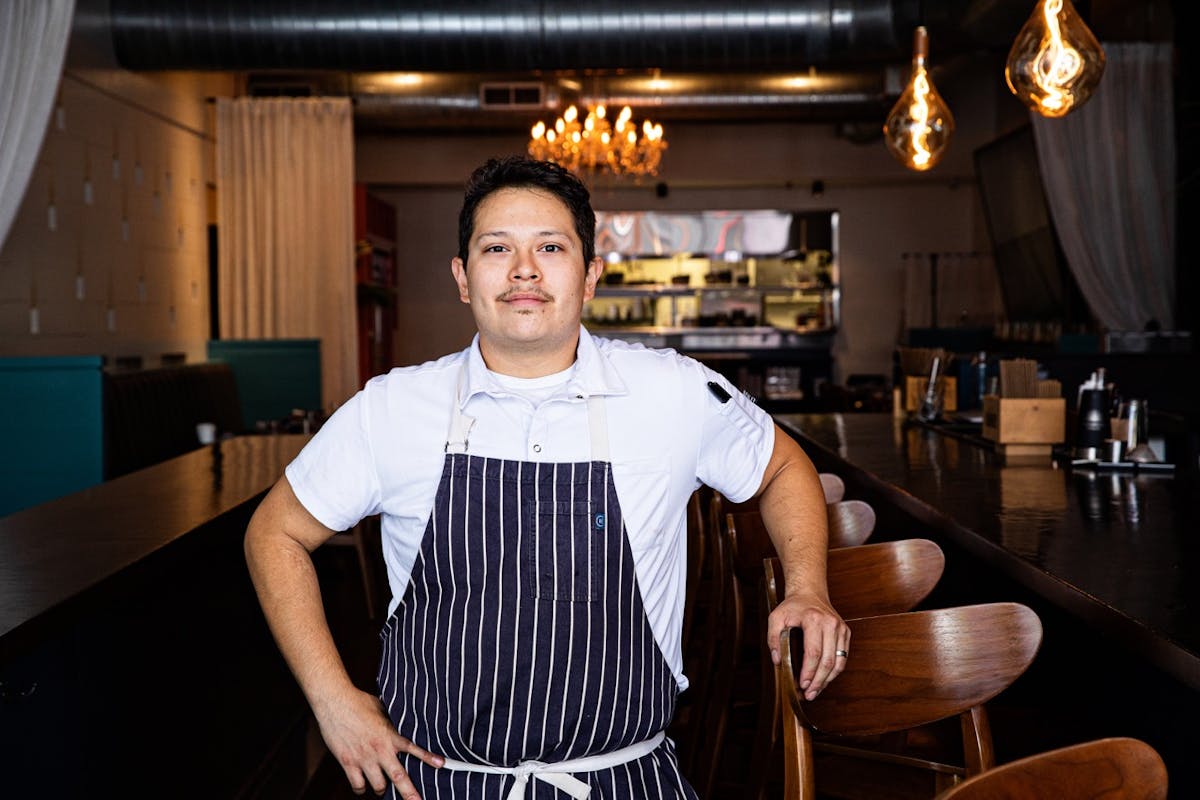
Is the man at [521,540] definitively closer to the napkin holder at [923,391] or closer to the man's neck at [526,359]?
the man's neck at [526,359]

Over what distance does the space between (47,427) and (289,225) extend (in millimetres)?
4008

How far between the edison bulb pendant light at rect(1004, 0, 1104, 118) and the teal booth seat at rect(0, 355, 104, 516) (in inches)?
164

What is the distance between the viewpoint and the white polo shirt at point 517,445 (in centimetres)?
162

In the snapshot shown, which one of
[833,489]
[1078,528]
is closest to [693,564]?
[833,489]

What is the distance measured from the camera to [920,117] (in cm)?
470

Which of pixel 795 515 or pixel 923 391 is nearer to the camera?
pixel 795 515

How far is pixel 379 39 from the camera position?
6852 millimetres

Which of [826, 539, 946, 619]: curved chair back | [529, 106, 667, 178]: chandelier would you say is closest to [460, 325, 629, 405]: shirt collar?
[826, 539, 946, 619]: curved chair back

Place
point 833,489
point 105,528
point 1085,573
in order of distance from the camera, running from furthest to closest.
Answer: point 833,489 → point 105,528 → point 1085,573

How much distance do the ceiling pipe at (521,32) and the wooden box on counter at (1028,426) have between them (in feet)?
11.7

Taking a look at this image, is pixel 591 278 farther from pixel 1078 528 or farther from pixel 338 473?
pixel 1078 528

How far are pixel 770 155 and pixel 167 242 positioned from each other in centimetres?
→ 607

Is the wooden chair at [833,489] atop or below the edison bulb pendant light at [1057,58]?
below

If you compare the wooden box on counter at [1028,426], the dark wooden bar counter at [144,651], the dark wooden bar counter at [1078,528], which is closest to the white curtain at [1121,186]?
the dark wooden bar counter at [1078,528]
